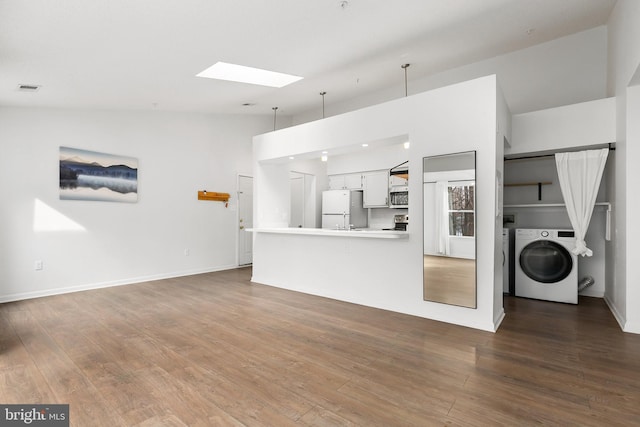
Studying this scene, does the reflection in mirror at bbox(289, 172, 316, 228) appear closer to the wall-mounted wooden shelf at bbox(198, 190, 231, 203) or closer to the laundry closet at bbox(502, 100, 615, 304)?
the wall-mounted wooden shelf at bbox(198, 190, 231, 203)

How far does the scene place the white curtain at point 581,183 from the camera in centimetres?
410

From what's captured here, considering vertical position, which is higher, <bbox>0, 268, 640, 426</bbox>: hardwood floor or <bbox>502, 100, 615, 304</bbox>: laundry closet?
<bbox>502, 100, 615, 304</bbox>: laundry closet

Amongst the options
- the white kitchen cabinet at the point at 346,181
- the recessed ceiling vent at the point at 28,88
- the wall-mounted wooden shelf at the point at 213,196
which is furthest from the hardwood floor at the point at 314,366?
the white kitchen cabinet at the point at 346,181

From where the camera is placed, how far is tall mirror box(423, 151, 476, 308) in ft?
11.4

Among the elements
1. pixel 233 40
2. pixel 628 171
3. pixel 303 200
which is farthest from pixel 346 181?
pixel 628 171

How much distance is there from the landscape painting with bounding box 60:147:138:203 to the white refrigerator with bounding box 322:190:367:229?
3936 mm

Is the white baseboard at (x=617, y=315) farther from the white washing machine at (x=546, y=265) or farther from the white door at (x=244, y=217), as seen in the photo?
the white door at (x=244, y=217)

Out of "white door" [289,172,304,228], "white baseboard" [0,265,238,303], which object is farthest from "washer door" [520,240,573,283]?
"white baseboard" [0,265,238,303]

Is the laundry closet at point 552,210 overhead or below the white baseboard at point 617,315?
overhead

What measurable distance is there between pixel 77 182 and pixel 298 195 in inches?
177

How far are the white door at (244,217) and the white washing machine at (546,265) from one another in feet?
16.9

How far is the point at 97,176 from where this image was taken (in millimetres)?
5262

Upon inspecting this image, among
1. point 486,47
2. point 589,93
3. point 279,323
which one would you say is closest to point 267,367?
point 279,323

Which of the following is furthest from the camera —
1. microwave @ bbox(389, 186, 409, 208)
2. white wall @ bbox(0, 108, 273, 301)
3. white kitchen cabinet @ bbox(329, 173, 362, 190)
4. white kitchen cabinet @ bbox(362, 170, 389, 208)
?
white kitchen cabinet @ bbox(329, 173, 362, 190)
